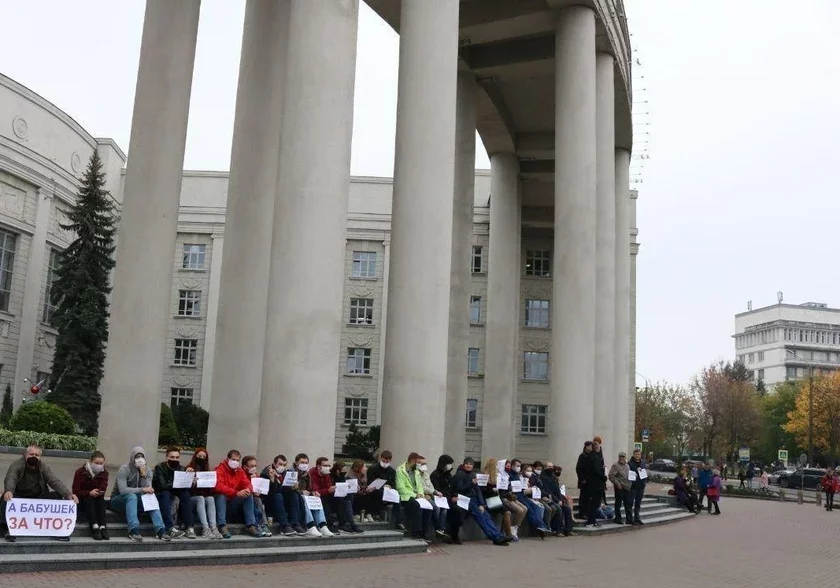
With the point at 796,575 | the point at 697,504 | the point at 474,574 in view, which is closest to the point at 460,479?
the point at 474,574

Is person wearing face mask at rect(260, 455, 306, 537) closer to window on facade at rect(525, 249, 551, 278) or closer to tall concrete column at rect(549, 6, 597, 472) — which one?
tall concrete column at rect(549, 6, 597, 472)

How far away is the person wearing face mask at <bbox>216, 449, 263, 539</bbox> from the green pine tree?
100 feet

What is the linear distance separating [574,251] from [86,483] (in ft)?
56.2

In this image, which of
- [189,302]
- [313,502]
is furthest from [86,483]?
[189,302]

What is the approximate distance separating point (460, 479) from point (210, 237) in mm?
44878

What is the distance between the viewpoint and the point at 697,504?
96.5ft

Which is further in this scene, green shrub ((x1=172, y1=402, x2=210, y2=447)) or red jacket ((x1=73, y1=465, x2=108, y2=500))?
green shrub ((x1=172, y1=402, x2=210, y2=447))

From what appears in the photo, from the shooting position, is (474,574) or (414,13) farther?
(414,13)

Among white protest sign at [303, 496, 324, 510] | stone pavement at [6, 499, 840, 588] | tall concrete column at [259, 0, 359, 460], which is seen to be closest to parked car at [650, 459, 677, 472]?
stone pavement at [6, 499, 840, 588]

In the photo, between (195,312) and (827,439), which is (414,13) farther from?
(827,439)

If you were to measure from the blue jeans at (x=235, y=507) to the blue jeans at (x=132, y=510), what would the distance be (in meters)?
0.90

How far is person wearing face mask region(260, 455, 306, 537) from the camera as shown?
518 inches

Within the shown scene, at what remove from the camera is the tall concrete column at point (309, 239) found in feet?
49.2

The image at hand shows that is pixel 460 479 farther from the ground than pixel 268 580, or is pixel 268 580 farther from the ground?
pixel 460 479
